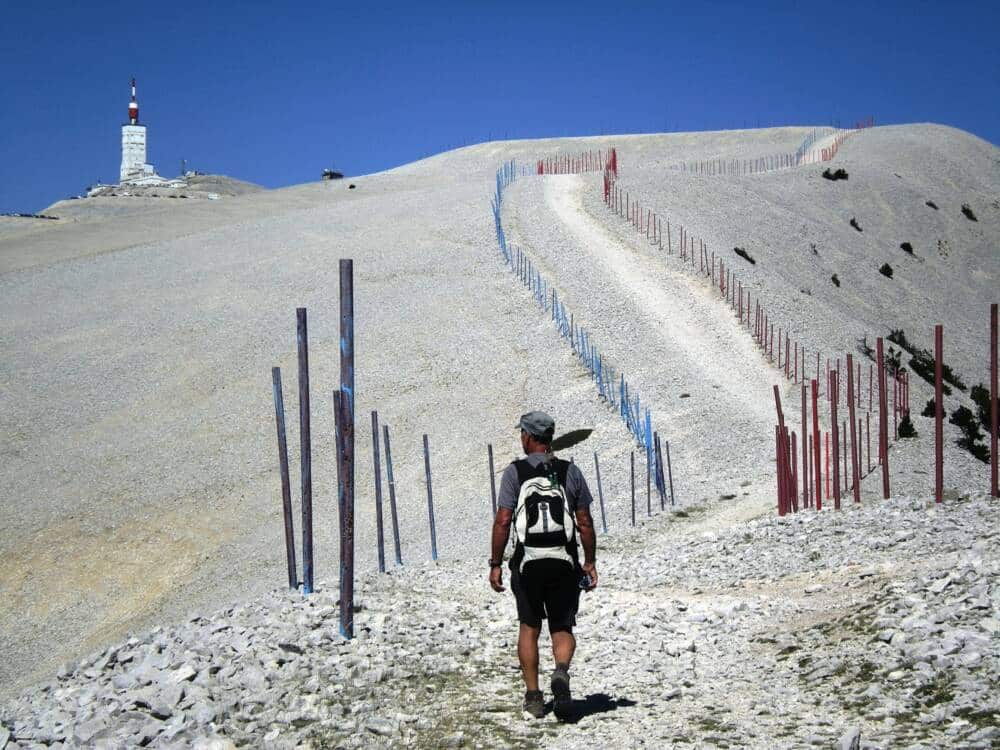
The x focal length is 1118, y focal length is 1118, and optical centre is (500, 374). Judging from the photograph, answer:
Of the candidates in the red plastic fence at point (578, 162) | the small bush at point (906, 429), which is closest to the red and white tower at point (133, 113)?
the red plastic fence at point (578, 162)

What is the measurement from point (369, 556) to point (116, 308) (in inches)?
1036

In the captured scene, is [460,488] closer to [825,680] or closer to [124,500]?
[124,500]

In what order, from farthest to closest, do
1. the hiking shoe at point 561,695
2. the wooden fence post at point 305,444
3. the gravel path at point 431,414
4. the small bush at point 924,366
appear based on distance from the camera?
1. the small bush at point 924,366
2. the wooden fence post at point 305,444
3. the gravel path at point 431,414
4. the hiking shoe at point 561,695

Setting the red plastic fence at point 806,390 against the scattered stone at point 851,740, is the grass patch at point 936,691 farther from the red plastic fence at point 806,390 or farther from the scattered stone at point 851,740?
the red plastic fence at point 806,390

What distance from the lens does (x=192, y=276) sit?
48.2m

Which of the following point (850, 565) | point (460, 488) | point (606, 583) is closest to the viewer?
point (850, 565)

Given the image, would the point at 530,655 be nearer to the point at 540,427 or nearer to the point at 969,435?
the point at 540,427

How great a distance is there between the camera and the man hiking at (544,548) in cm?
690

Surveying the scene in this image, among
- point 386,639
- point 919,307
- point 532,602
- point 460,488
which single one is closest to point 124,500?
point 460,488

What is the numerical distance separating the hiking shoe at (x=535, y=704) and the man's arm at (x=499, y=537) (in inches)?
26.7

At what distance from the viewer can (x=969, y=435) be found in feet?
87.2

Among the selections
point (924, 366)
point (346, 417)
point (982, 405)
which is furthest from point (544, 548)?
point (924, 366)

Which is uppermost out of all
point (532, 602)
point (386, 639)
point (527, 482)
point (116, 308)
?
point (116, 308)

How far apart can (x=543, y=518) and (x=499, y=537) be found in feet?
1.23
